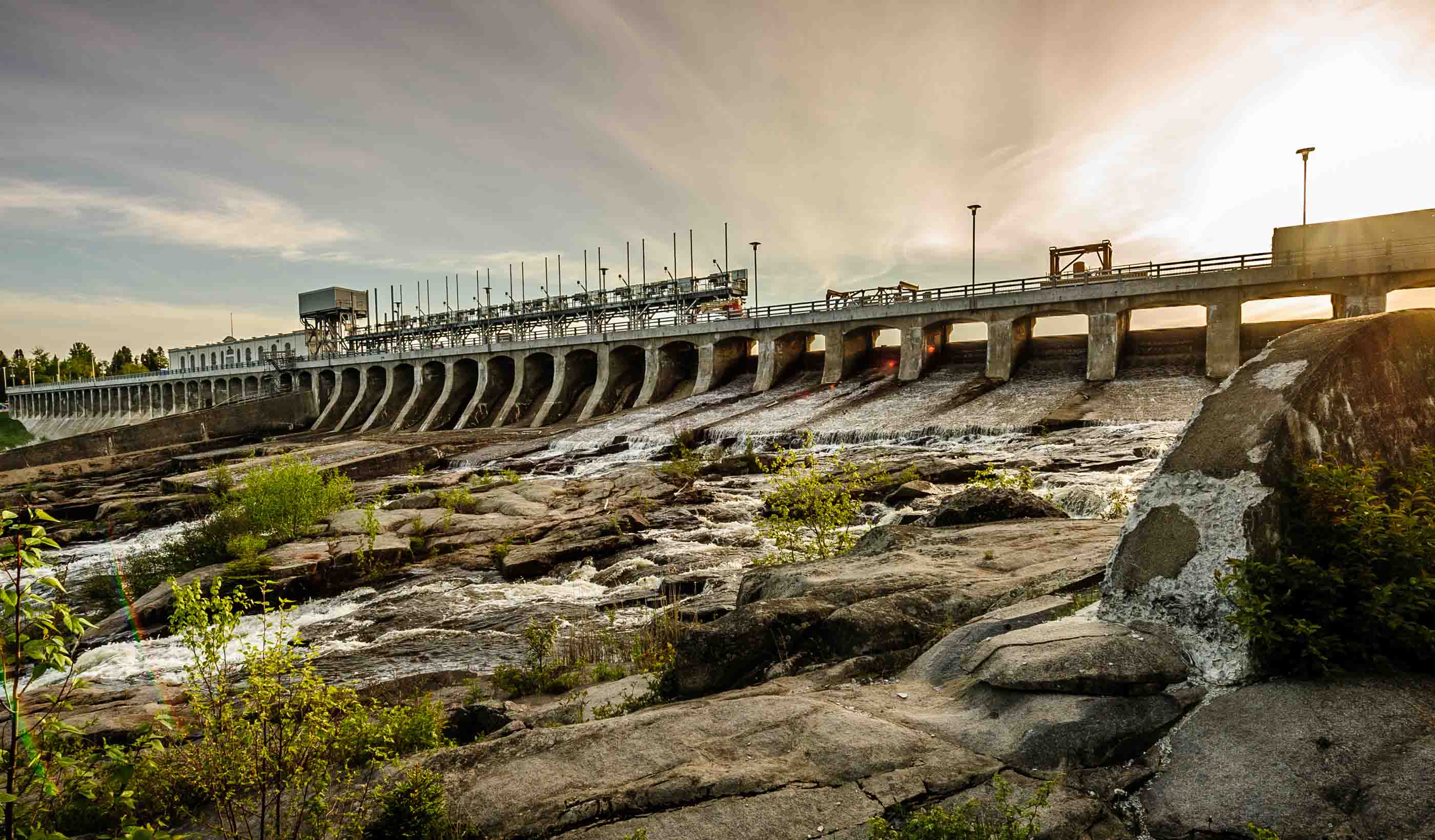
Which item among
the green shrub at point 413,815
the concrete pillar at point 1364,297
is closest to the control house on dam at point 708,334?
the concrete pillar at point 1364,297

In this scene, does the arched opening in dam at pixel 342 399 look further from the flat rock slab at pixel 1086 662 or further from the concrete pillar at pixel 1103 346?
the flat rock slab at pixel 1086 662

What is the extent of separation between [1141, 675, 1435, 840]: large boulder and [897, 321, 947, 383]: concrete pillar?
3019cm

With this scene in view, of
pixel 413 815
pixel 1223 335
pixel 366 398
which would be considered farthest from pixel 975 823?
pixel 366 398

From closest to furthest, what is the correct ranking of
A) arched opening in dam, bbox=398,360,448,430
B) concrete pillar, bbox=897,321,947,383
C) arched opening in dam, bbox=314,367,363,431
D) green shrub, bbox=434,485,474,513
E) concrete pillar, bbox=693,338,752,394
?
Answer: green shrub, bbox=434,485,474,513, concrete pillar, bbox=897,321,947,383, concrete pillar, bbox=693,338,752,394, arched opening in dam, bbox=398,360,448,430, arched opening in dam, bbox=314,367,363,431

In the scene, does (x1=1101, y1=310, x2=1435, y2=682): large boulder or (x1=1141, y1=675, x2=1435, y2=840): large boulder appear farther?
(x1=1101, y1=310, x2=1435, y2=682): large boulder

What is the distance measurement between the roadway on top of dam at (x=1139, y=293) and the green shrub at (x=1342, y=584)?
2727 centimetres

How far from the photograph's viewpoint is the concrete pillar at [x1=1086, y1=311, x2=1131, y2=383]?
2847 centimetres

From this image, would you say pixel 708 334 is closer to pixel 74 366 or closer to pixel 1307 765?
pixel 1307 765

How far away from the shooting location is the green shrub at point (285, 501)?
48.6ft

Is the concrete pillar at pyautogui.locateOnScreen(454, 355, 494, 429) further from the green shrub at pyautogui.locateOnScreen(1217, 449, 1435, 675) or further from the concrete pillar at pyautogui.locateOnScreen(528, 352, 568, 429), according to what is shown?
the green shrub at pyautogui.locateOnScreen(1217, 449, 1435, 675)

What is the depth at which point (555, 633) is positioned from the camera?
969cm

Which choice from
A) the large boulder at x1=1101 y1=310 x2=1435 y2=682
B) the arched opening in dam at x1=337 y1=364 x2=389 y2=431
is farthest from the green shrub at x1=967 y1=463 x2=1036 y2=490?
the arched opening in dam at x1=337 y1=364 x2=389 y2=431

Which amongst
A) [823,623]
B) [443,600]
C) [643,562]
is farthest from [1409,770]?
[443,600]

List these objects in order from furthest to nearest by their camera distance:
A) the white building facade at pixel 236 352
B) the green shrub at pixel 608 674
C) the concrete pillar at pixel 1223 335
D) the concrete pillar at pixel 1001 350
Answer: the white building facade at pixel 236 352 < the concrete pillar at pixel 1001 350 < the concrete pillar at pixel 1223 335 < the green shrub at pixel 608 674
